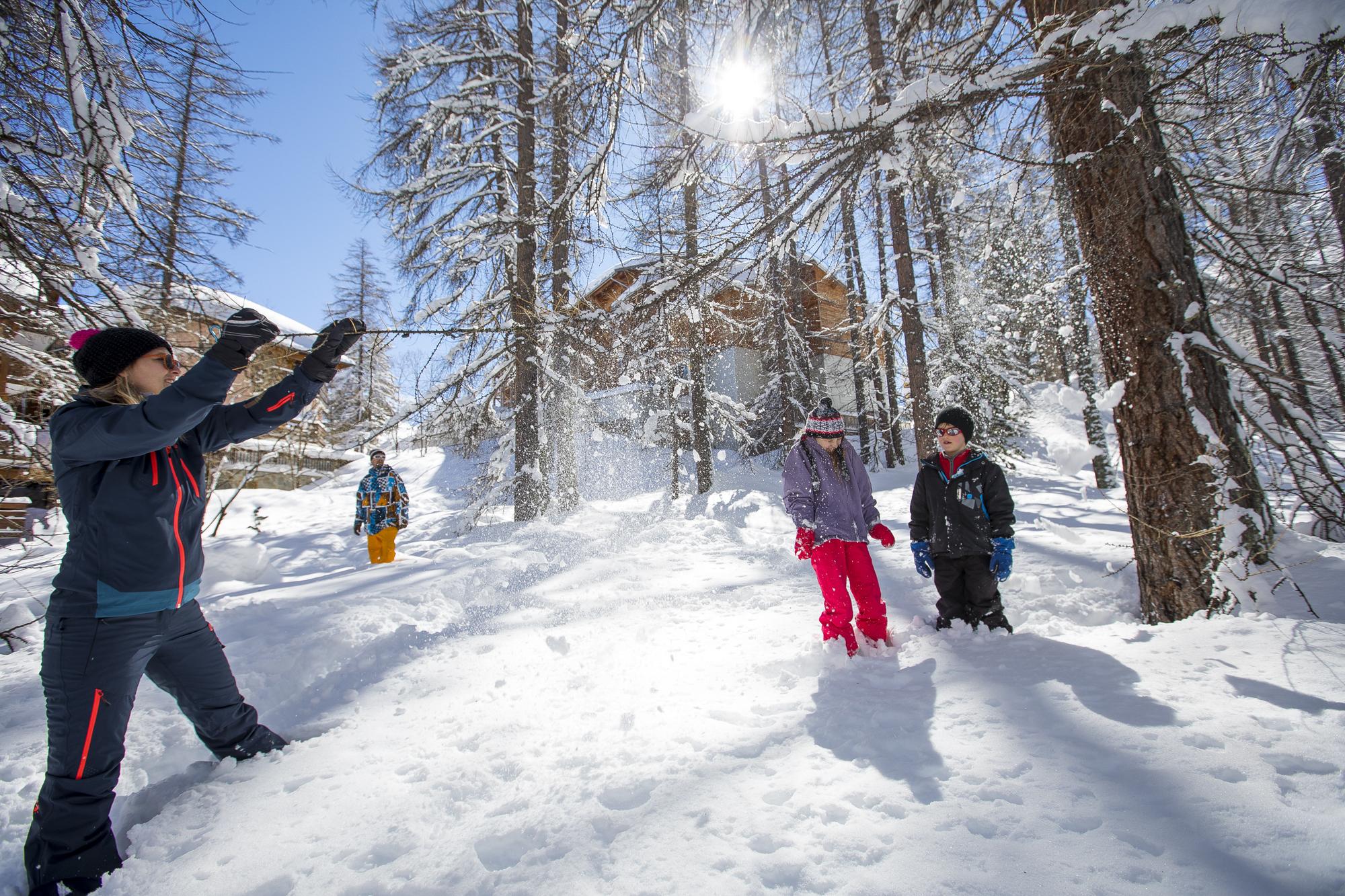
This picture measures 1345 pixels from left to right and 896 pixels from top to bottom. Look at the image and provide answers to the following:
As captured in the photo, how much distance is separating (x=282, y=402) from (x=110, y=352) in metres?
0.54

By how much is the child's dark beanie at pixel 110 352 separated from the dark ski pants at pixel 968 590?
436cm

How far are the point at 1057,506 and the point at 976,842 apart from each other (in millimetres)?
10559

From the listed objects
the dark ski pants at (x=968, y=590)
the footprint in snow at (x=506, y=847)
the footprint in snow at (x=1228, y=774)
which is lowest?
the footprint in snow at (x=506, y=847)

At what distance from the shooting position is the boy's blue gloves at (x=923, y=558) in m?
3.93

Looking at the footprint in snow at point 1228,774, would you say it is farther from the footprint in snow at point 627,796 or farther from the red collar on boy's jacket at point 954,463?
the red collar on boy's jacket at point 954,463

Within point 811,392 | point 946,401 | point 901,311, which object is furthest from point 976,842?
point 811,392

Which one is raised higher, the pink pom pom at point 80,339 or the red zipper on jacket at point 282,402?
the pink pom pom at point 80,339

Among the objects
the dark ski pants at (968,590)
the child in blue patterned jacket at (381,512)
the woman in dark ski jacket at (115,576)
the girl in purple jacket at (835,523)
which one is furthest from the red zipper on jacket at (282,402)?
the child in blue patterned jacket at (381,512)

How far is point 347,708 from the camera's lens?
9.80 feet

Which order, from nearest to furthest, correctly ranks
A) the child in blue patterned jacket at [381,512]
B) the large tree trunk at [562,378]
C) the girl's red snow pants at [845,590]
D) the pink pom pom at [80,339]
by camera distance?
the pink pom pom at [80,339] → the girl's red snow pants at [845,590] → the large tree trunk at [562,378] → the child in blue patterned jacket at [381,512]

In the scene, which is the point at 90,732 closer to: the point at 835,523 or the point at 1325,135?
the point at 835,523

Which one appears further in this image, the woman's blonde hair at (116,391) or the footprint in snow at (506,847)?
the woman's blonde hair at (116,391)

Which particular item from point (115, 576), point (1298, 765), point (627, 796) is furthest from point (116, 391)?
point (1298, 765)

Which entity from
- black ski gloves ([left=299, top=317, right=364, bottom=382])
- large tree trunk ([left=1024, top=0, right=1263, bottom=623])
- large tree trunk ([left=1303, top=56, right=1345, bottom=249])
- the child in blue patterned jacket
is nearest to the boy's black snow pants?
black ski gloves ([left=299, top=317, right=364, bottom=382])
